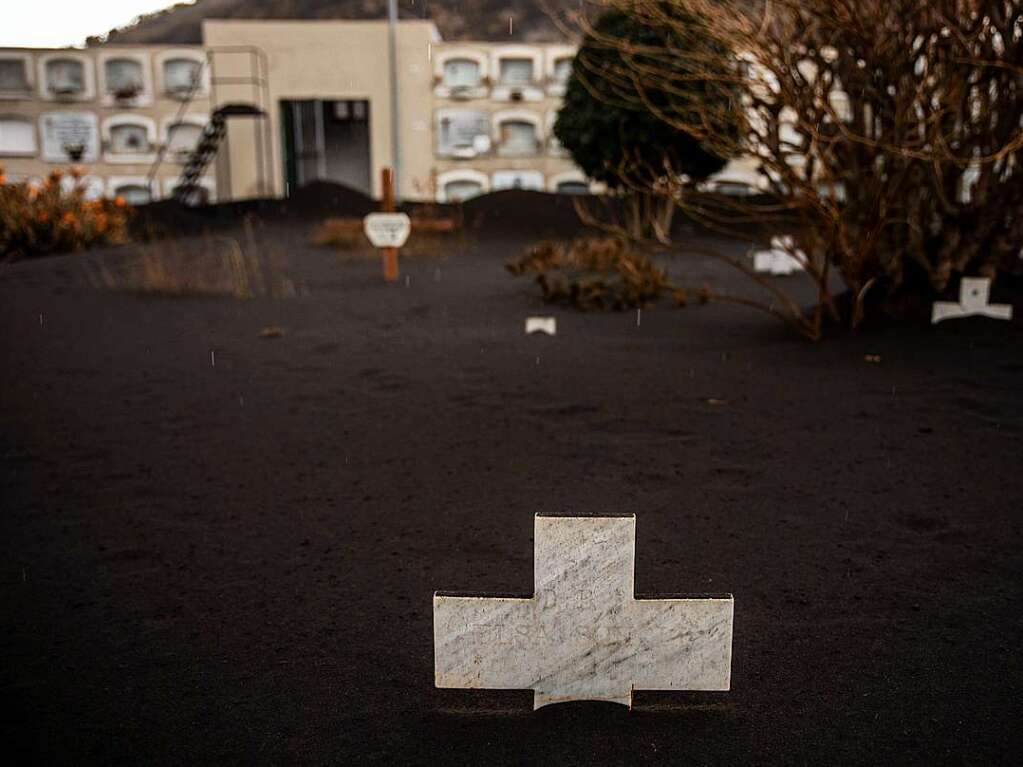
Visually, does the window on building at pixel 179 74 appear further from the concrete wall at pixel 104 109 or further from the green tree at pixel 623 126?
the green tree at pixel 623 126

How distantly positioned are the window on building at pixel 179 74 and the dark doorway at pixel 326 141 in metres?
2.61

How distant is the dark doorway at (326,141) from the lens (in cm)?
2366

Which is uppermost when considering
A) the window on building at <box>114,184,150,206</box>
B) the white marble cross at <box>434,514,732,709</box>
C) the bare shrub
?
the bare shrub

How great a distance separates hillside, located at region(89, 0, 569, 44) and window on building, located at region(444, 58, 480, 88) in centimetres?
6001

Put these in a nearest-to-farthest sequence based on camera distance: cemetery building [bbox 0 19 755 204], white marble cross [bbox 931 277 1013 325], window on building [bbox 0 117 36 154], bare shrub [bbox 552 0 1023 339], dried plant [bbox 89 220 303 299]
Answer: bare shrub [bbox 552 0 1023 339]
white marble cross [bbox 931 277 1013 325]
dried plant [bbox 89 220 303 299]
cemetery building [bbox 0 19 755 204]
window on building [bbox 0 117 36 154]

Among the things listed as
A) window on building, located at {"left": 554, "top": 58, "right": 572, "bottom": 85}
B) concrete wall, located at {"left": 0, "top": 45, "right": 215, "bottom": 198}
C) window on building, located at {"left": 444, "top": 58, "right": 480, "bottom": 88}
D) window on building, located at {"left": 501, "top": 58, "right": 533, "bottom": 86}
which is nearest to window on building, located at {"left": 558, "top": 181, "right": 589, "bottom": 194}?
window on building, located at {"left": 554, "top": 58, "right": 572, "bottom": 85}

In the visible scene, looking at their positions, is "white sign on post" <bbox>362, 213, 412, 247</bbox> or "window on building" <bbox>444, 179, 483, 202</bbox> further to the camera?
"window on building" <bbox>444, 179, 483, 202</bbox>

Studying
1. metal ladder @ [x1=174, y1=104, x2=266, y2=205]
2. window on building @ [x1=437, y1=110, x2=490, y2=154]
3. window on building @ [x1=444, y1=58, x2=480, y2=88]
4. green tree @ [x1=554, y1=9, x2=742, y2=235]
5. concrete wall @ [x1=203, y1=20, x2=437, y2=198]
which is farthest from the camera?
window on building @ [x1=444, y1=58, x2=480, y2=88]

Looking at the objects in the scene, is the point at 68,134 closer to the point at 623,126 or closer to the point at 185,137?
the point at 185,137

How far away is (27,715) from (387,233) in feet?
24.3

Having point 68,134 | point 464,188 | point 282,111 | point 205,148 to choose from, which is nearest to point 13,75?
point 68,134

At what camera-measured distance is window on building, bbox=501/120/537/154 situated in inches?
949

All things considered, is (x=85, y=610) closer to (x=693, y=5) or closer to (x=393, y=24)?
(x=693, y=5)

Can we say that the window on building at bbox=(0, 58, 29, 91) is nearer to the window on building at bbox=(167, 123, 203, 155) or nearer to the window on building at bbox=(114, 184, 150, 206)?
the window on building at bbox=(114, 184, 150, 206)
